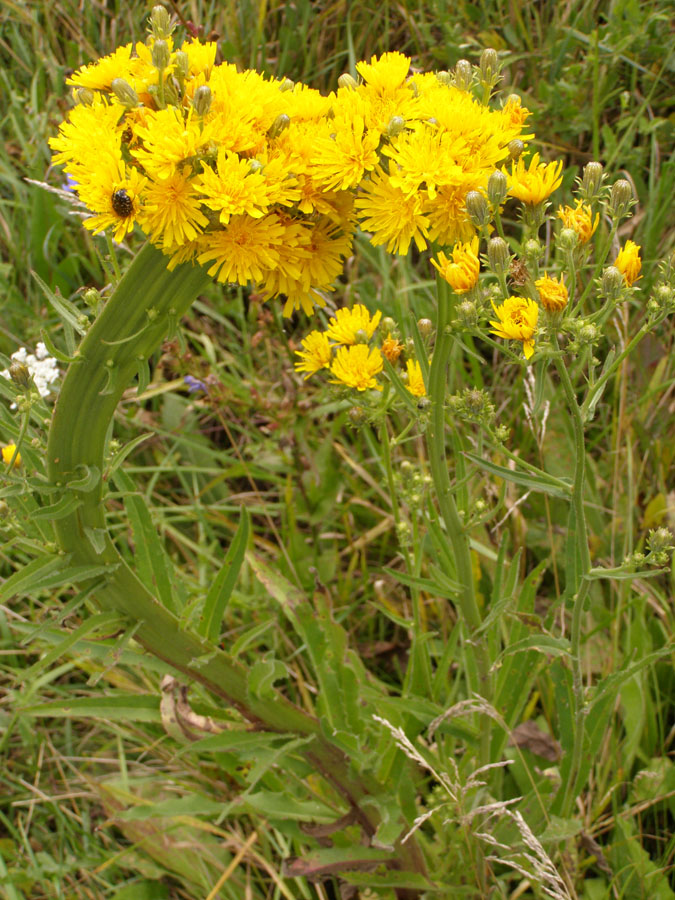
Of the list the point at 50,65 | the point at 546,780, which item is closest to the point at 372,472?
the point at 546,780

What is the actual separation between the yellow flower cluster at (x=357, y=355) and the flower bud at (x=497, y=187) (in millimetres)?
427

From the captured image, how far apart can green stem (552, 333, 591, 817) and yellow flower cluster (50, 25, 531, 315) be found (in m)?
0.34

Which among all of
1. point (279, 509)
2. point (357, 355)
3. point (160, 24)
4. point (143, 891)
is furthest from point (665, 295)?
point (143, 891)

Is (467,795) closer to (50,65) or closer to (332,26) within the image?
(332,26)

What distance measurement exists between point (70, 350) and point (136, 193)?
41 cm

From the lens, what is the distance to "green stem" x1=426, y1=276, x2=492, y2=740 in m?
1.59

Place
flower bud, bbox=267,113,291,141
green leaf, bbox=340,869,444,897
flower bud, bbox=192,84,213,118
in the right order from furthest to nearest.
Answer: green leaf, bbox=340,869,444,897 → flower bud, bbox=267,113,291,141 → flower bud, bbox=192,84,213,118

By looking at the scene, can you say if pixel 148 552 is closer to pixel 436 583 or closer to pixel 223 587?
pixel 223 587

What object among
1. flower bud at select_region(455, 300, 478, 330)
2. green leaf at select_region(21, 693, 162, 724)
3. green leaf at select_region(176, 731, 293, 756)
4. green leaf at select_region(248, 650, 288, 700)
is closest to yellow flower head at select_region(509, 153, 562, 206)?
flower bud at select_region(455, 300, 478, 330)

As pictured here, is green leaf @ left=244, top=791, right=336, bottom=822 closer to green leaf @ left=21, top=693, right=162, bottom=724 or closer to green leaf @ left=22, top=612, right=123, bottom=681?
green leaf @ left=21, top=693, right=162, bottom=724

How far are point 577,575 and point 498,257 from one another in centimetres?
73

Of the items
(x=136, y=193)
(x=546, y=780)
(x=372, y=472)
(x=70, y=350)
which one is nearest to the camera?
(x=136, y=193)

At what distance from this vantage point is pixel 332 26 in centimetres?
372

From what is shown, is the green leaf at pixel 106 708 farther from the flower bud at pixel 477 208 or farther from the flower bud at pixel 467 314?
the flower bud at pixel 477 208
